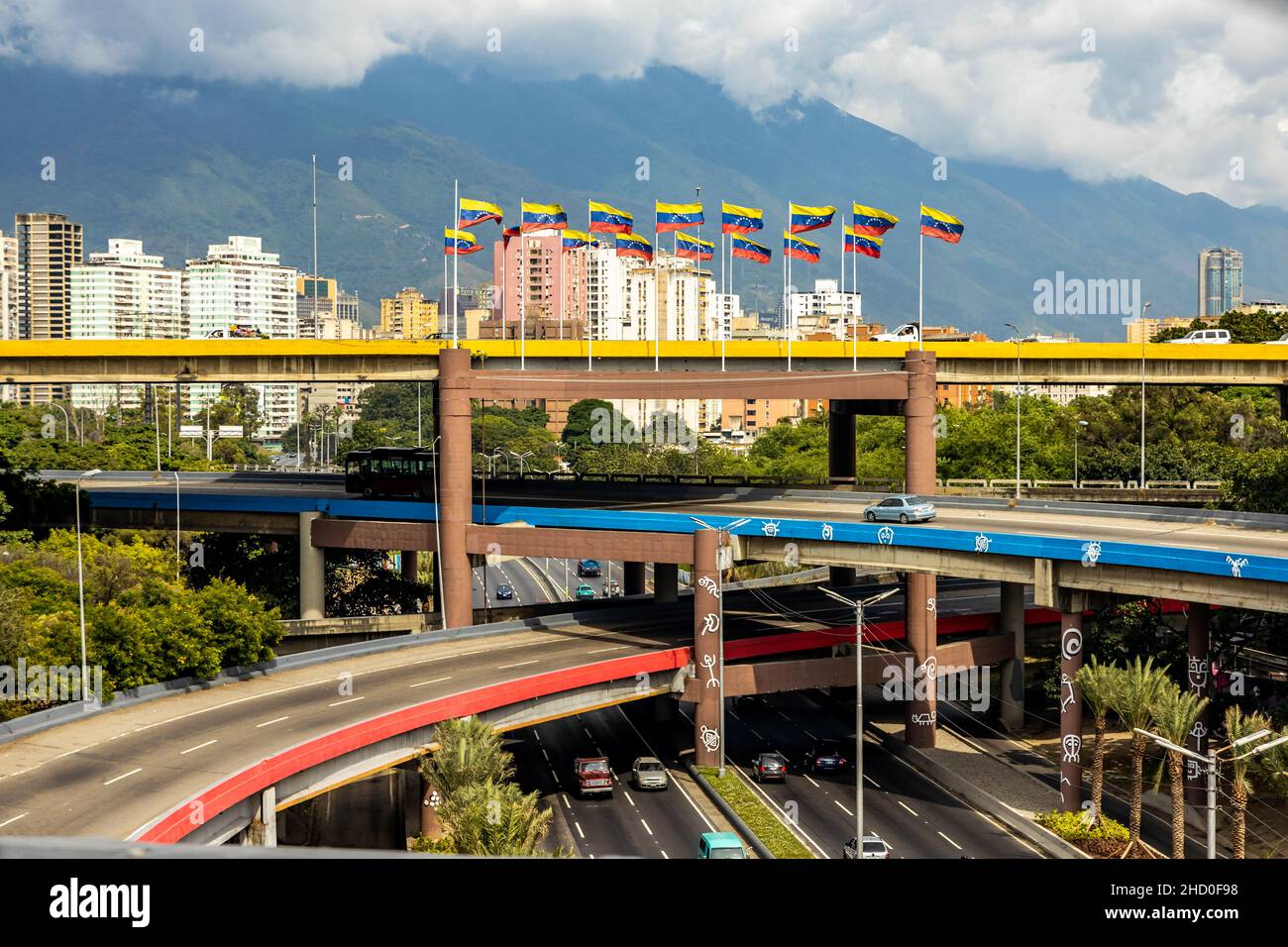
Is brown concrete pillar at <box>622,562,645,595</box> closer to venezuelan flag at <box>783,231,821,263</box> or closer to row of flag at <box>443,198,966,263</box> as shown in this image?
row of flag at <box>443,198,966,263</box>

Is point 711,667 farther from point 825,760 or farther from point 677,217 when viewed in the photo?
point 677,217

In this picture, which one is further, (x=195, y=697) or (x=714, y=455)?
(x=714, y=455)

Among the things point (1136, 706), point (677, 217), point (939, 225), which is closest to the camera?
point (1136, 706)

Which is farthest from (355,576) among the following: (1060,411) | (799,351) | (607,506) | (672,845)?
(1060,411)

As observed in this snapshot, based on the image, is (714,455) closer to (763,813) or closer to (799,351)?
(799,351)

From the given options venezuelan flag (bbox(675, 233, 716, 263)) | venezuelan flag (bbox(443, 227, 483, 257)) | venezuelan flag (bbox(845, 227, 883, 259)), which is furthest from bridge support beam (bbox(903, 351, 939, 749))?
venezuelan flag (bbox(443, 227, 483, 257))

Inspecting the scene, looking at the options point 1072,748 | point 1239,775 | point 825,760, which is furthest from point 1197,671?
point 1239,775

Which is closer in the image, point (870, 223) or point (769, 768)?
point (769, 768)
